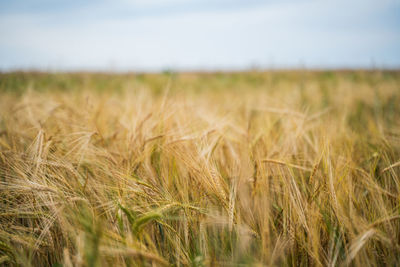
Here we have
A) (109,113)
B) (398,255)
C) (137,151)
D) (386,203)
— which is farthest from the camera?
(109,113)

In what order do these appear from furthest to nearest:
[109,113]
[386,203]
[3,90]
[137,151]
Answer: [3,90]
[109,113]
[137,151]
[386,203]

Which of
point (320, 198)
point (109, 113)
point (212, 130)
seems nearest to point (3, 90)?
point (109, 113)

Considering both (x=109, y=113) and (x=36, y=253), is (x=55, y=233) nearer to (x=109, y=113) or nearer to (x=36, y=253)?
(x=36, y=253)

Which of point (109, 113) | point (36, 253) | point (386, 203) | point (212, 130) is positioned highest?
point (109, 113)

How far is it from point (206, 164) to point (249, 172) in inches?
8.4

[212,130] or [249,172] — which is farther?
[212,130]

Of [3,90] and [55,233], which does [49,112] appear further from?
[3,90]

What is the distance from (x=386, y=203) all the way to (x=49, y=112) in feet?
6.61

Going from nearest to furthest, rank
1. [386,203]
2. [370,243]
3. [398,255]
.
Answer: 1. [398,255]
2. [370,243]
3. [386,203]

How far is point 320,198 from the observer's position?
0.78 meters

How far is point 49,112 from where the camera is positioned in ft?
4.88

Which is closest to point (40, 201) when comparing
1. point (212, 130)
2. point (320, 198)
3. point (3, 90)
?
point (212, 130)

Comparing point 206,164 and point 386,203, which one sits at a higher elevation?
point 206,164

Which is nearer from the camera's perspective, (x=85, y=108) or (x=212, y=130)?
(x=212, y=130)
